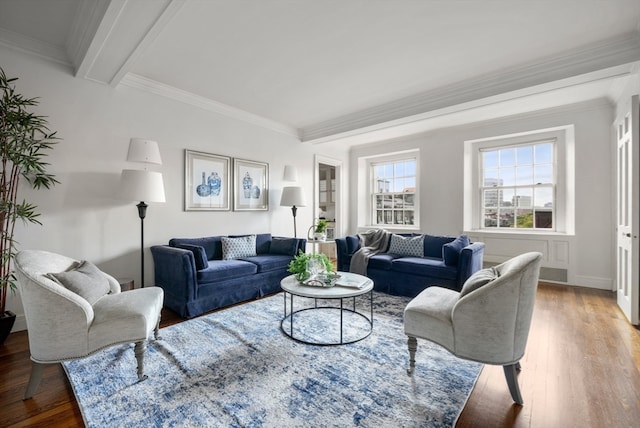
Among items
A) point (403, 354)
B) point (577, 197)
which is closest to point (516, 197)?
point (577, 197)

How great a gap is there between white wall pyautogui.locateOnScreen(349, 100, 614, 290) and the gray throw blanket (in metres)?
1.52

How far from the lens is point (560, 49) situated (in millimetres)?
2797

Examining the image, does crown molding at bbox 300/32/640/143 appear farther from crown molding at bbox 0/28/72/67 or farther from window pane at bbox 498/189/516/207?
crown molding at bbox 0/28/72/67

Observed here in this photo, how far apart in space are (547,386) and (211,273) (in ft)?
9.53

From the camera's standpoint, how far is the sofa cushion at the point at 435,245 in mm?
4016

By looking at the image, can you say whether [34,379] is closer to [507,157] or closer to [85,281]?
[85,281]

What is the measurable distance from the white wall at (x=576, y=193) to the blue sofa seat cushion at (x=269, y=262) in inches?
118

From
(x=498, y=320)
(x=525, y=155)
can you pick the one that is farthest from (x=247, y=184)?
(x=525, y=155)

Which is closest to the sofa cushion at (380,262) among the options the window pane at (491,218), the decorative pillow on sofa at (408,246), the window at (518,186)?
the decorative pillow on sofa at (408,246)

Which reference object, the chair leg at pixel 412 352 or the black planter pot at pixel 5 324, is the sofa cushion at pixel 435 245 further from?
the black planter pot at pixel 5 324

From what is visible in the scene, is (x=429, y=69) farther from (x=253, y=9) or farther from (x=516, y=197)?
(x=516, y=197)

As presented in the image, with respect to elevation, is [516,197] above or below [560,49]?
below

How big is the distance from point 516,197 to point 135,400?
18.1 ft

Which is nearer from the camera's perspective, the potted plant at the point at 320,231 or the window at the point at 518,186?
the window at the point at 518,186
